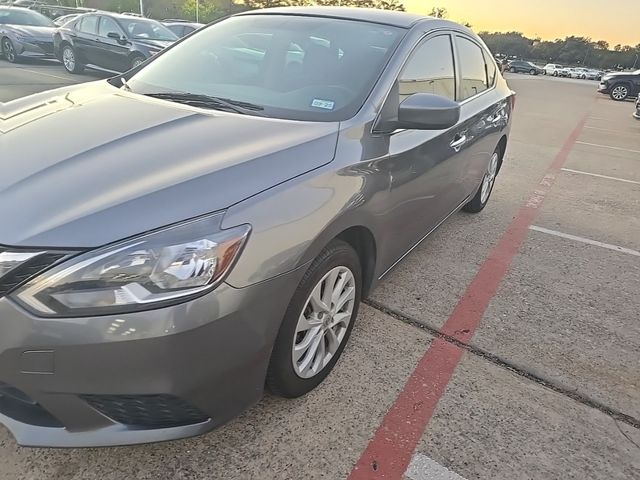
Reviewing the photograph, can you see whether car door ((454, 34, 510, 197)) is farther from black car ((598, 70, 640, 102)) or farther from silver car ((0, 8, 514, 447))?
black car ((598, 70, 640, 102))

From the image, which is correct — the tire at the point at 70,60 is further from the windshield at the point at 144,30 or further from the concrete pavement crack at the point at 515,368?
the concrete pavement crack at the point at 515,368

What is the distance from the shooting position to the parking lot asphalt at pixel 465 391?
76.2 inches

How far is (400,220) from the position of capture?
2.66m

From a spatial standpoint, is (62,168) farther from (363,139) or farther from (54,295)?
(363,139)

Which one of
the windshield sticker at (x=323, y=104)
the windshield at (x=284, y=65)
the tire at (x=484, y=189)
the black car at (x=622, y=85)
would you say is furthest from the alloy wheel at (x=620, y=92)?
the windshield sticker at (x=323, y=104)

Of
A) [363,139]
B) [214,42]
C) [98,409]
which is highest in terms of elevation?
[214,42]

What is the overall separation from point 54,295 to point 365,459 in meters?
1.29

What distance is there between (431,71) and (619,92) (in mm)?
23963

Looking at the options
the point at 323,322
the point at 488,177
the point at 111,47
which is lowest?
the point at 323,322

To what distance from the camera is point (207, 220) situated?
1.61 meters

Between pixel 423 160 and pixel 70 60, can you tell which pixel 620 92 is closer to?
pixel 70 60

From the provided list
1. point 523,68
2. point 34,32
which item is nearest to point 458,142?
point 34,32

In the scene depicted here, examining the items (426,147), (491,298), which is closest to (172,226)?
(426,147)

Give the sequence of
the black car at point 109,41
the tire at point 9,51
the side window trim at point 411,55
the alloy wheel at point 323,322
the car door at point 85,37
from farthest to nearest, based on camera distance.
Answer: the tire at point 9,51 → the car door at point 85,37 → the black car at point 109,41 → the side window trim at point 411,55 → the alloy wheel at point 323,322
